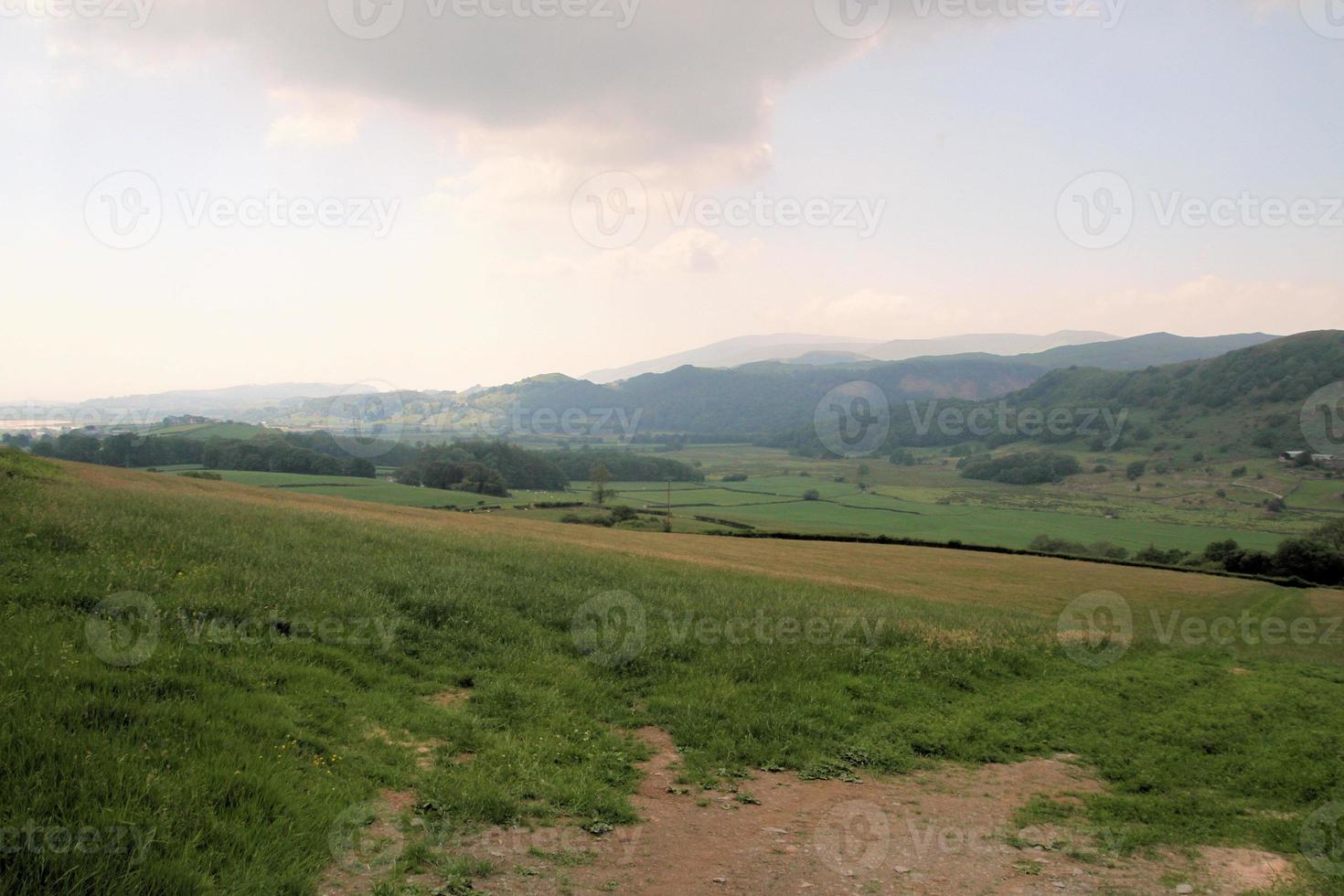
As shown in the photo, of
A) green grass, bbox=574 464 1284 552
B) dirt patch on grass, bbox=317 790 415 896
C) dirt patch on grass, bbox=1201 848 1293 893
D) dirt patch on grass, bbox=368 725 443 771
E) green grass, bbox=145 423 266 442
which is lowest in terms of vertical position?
green grass, bbox=574 464 1284 552

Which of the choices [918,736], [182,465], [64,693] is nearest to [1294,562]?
[918,736]

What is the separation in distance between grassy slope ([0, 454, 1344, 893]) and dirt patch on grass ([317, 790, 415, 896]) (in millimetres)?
166

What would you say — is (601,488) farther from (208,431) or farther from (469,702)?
(469,702)

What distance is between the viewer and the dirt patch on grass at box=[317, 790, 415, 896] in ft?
20.5

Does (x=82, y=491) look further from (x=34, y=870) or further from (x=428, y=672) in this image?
(x=34, y=870)

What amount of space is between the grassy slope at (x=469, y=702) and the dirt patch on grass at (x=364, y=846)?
0.54 ft

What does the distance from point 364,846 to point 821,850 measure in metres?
4.75

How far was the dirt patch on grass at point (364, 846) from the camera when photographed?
6.24 m

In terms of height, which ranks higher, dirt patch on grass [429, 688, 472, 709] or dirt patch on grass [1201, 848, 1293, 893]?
dirt patch on grass [429, 688, 472, 709]

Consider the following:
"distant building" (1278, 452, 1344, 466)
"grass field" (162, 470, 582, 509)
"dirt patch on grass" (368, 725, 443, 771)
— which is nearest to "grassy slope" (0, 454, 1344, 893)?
"dirt patch on grass" (368, 725, 443, 771)

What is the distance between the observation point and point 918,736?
12.3 m

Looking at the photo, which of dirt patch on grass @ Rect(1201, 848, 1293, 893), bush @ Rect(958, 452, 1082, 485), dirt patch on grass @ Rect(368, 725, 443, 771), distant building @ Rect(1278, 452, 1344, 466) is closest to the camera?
dirt patch on grass @ Rect(1201, 848, 1293, 893)

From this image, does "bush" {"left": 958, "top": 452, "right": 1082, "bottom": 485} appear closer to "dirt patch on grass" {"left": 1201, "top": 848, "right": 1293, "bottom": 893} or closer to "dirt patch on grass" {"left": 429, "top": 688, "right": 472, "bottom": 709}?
"dirt patch on grass" {"left": 1201, "top": 848, "right": 1293, "bottom": 893}

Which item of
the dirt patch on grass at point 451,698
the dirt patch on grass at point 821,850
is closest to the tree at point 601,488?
the dirt patch on grass at point 451,698
